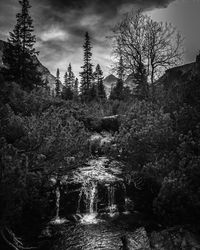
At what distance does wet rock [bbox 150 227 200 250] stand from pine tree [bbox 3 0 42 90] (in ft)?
64.1

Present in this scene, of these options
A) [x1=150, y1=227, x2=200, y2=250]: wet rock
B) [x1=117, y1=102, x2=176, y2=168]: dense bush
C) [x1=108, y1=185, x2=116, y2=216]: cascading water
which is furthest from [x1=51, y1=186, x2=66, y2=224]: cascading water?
[x1=150, y1=227, x2=200, y2=250]: wet rock

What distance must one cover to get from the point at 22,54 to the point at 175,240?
23.0 meters

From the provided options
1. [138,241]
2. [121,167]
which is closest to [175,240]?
[138,241]

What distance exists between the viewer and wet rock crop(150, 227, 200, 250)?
634 cm

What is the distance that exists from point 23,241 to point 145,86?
1272 centimetres

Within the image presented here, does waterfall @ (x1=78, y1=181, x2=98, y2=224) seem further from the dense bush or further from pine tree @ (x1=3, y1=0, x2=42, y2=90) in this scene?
pine tree @ (x1=3, y1=0, x2=42, y2=90)

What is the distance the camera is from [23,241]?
7902 millimetres

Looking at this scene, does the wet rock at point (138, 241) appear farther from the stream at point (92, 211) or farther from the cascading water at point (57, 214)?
the cascading water at point (57, 214)

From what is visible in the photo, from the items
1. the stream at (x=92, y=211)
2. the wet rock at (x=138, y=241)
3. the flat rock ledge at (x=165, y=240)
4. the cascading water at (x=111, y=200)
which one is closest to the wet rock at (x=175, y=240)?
the flat rock ledge at (x=165, y=240)

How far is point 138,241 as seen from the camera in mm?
6859

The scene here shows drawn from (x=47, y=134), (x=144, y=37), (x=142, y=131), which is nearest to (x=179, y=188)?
(x=142, y=131)

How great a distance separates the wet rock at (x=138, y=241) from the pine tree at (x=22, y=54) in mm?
19063

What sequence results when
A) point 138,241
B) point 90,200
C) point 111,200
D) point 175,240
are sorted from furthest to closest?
1. point 111,200
2. point 90,200
3. point 138,241
4. point 175,240

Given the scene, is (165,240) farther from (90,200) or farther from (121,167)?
(121,167)
